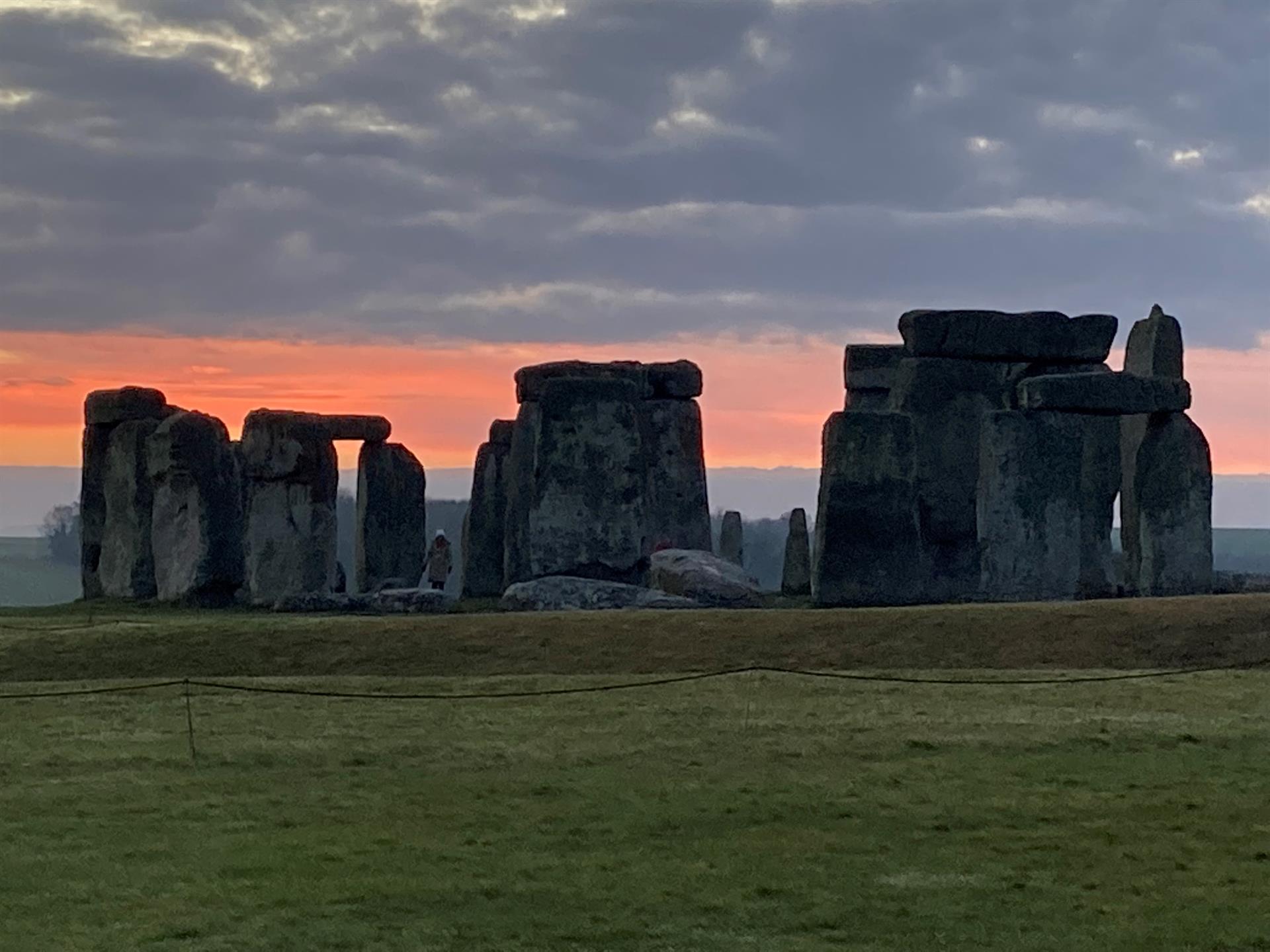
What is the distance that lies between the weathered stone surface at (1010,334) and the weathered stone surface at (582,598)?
616 cm

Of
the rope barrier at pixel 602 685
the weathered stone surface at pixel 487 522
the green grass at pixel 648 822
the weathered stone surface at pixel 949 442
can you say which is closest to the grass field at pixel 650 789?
the green grass at pixel 648 822

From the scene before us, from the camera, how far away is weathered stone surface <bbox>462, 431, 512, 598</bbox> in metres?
32.5

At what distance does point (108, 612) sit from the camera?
26.6 metres

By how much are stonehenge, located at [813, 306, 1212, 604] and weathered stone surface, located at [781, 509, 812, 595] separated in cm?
244

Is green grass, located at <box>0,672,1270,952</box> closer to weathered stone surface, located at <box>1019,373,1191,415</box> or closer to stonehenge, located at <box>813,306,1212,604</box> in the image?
stonehenge, located at <box>813,306,1212,604</box>

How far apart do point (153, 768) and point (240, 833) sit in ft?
7.71

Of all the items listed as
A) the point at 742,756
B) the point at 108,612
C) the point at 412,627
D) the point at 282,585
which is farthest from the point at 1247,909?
the point at 282,585

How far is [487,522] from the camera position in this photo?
3281 centimetres

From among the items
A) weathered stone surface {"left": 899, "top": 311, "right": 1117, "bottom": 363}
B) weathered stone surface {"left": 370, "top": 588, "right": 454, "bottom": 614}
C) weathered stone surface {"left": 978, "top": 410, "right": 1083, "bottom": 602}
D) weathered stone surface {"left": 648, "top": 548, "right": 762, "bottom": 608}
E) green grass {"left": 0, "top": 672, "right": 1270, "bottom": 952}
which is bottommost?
green grass {"left": 0, "top": 672, "right": 1270, "bottom": 952}

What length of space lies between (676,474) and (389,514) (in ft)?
15.2

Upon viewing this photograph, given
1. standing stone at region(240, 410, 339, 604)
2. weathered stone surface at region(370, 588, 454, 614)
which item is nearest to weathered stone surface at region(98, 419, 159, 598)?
standing stone at region(240, 410, 339, 604)

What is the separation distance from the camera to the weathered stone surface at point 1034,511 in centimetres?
2559

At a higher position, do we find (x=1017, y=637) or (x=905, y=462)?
(x=905, y=462)

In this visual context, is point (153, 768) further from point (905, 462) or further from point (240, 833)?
point (905, 462)
